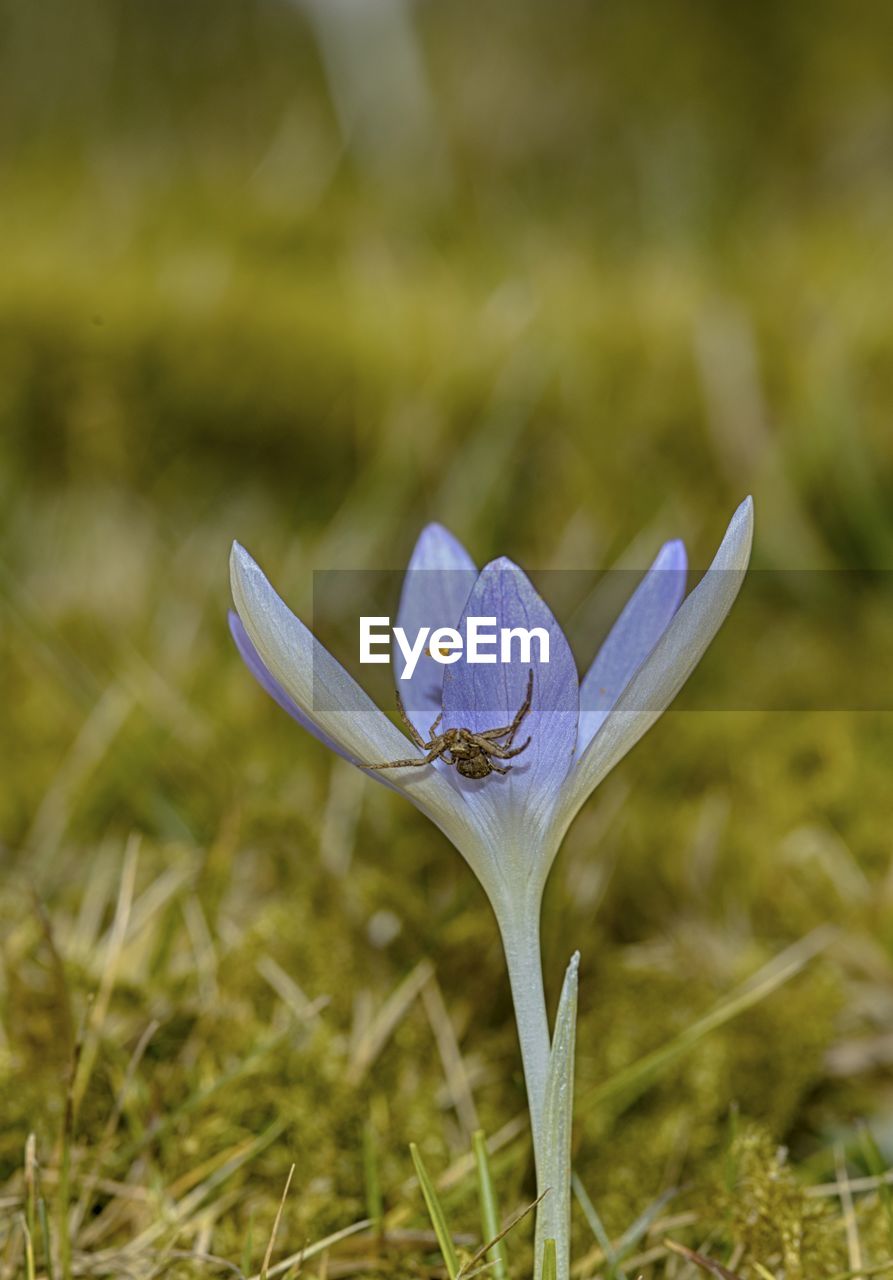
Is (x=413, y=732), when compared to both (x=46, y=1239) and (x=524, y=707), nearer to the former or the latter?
(x=524, y=707)

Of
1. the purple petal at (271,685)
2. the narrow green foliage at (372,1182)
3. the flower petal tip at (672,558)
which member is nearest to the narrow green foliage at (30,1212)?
the narrow green foliage at (372,1182)

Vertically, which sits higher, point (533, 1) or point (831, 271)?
point (533, 1)

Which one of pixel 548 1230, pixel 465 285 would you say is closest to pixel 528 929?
pixel 548 1230

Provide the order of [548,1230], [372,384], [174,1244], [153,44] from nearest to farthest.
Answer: [548,1230], [174,1244], [372,384], [153,44]

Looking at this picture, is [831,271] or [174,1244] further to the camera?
[831,271]

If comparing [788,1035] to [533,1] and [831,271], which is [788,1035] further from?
[533,1]

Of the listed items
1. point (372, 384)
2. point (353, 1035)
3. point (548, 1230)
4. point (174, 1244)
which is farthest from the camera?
point (372, 384)

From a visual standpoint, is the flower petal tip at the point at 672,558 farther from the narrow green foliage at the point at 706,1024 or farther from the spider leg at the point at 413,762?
the narrow green foliage at the point at 706,1024

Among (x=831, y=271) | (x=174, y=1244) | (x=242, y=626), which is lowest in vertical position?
(x=174, y=1244)
